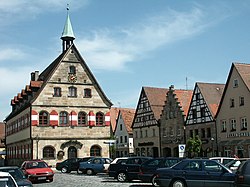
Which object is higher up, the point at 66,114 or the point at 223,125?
the point at 66,114

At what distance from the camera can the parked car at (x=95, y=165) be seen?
34.2 metres

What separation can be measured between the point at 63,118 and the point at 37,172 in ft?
85.2

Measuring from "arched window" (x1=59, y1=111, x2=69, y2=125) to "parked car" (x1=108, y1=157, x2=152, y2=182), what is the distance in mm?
26165

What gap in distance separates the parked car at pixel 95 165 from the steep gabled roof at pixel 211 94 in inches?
815

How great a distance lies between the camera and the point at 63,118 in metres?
52.3

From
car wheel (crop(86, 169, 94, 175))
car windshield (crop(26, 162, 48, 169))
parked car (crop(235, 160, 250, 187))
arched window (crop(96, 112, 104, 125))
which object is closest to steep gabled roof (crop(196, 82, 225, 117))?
arched window (crop(96, 112, 104, 125))

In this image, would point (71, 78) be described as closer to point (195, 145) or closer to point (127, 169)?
point (195, 145)

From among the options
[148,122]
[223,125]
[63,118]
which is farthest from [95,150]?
[223,125]

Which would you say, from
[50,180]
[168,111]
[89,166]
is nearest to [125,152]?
[168,111]

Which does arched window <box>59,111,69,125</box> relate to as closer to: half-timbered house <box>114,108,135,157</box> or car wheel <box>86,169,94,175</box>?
car wheel <box>86,169,94,175</box>

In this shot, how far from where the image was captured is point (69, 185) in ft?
78.8

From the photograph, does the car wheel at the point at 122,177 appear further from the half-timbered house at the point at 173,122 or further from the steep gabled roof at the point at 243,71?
the half-timbered house at the point at 173,122

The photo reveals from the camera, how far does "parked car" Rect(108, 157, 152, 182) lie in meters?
26.2

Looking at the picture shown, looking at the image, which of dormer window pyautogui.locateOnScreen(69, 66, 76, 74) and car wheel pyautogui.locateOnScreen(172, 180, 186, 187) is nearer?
car wheel pyautogui.locateOnScreen(172, 180, 186, 187)
